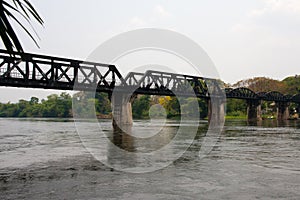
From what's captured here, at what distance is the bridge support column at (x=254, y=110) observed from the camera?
332 feet

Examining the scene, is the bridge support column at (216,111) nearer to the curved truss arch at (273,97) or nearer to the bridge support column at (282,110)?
the curved truss arch at (273,97)

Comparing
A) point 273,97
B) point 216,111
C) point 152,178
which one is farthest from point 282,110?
point 152,178

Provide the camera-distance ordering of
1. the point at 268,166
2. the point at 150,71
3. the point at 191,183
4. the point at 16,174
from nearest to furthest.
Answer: the point at 191,183, the point at 16,174, the point at 268,166, the point at 150,71

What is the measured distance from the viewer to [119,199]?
9164 millimetres

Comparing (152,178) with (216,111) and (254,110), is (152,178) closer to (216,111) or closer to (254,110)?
(216,111)

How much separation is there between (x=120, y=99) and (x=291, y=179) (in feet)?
153

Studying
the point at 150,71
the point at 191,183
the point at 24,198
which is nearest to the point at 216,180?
the point at 191,183

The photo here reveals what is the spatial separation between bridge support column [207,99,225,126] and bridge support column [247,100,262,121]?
23513mm

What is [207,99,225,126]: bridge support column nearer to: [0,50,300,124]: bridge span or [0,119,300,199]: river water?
[0,50,300,124]: bridge span

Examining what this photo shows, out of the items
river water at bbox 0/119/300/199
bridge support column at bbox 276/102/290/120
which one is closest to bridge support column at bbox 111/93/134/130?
river water at bbox 0/119/300/199

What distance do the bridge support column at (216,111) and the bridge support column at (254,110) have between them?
23513 millimetres

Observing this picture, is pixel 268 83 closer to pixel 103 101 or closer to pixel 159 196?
pixel 103 101

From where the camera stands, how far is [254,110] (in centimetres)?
10269

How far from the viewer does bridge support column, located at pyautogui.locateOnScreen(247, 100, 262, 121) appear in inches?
3980
